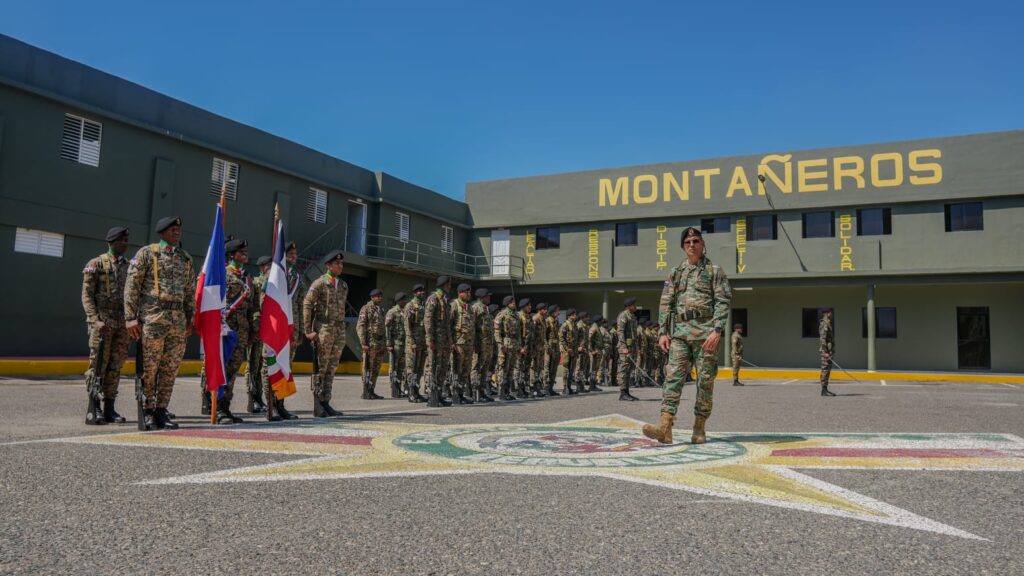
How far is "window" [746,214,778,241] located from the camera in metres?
25.9

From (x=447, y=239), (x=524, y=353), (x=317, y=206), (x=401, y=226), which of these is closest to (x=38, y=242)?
(x=317, y=206)

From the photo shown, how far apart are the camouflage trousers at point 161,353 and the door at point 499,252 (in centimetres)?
2343

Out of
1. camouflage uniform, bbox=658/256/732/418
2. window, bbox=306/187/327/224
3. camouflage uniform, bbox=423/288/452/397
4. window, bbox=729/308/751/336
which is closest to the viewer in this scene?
camouflage uniform, bbox=658/256/732/418

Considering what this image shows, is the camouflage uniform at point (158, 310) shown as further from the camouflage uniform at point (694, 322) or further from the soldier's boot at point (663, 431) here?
the camouflage uniform at point (694, 322)

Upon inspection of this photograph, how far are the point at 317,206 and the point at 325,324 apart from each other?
16324 mm

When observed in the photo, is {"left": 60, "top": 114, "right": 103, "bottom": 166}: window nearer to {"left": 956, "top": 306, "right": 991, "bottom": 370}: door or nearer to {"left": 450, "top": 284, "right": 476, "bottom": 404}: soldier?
{"left": 450, "top": 284, "right": 476, "bottom": 404}: soldier

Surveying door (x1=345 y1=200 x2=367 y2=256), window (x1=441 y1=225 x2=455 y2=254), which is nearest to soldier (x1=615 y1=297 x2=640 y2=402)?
door (x1=345 y1=200 x2=367 y2=256)

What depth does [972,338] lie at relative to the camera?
2428 cm

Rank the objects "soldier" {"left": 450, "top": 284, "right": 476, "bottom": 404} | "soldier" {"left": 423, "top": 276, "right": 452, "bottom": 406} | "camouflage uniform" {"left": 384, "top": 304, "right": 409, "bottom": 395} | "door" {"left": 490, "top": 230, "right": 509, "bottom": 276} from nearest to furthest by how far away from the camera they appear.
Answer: "soldier" {"left": 423, "top": 276, "right": 452, "bottom": 406}, "soldier" {"left": 450, "top": 284, "right": 476, "bottom": 404}, "camouflage uniform" {"left": 384, "top": 304, "right": 409, "bottom": 395}, "door" {"left": 490, "top": 230, "right": 509, "bottom": 276}

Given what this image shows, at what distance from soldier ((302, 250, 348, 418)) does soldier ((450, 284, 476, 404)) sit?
9.32 ft

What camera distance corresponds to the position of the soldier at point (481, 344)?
1128cm

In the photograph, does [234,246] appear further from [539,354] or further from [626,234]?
[626,234]

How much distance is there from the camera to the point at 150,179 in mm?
17922

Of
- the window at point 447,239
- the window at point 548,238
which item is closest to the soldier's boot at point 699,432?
the window at point 548,238
